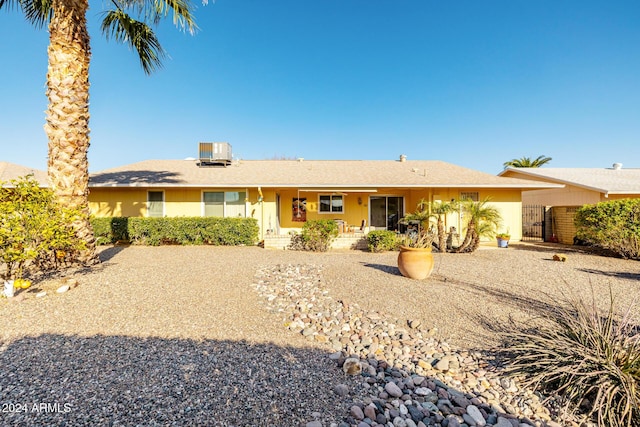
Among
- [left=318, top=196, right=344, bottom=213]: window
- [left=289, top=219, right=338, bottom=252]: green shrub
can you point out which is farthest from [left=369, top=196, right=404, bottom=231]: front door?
[left=289, top=219, right=338, bottom=252]: green shrub

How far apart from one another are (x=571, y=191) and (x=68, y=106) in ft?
72.3

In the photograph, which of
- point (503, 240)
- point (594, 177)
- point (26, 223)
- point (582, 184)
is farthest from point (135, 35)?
point (594, 177)

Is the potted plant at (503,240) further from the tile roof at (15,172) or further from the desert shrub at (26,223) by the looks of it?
the tile roof at (15,172)

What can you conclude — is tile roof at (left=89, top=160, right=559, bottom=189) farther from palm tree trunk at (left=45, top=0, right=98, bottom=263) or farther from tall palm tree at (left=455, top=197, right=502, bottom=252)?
palm tree trunk at (left=45, top=0, right=98, bottom=263)

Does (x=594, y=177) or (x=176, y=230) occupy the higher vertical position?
(x=594, y=177)

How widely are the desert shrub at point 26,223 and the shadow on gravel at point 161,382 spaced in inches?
97.6

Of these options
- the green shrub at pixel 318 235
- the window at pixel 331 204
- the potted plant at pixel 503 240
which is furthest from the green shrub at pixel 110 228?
the potted plant at pixel 503 240

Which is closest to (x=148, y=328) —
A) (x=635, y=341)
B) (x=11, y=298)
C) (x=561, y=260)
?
(x=11, y=298)

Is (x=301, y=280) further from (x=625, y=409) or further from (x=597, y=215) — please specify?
(x=597, y=215)

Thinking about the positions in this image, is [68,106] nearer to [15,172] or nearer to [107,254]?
[107,254]

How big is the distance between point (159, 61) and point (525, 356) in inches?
466

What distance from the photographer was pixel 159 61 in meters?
9.51

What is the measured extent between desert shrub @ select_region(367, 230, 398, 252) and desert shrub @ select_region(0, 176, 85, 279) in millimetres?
9504

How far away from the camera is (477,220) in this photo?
35.5ft
